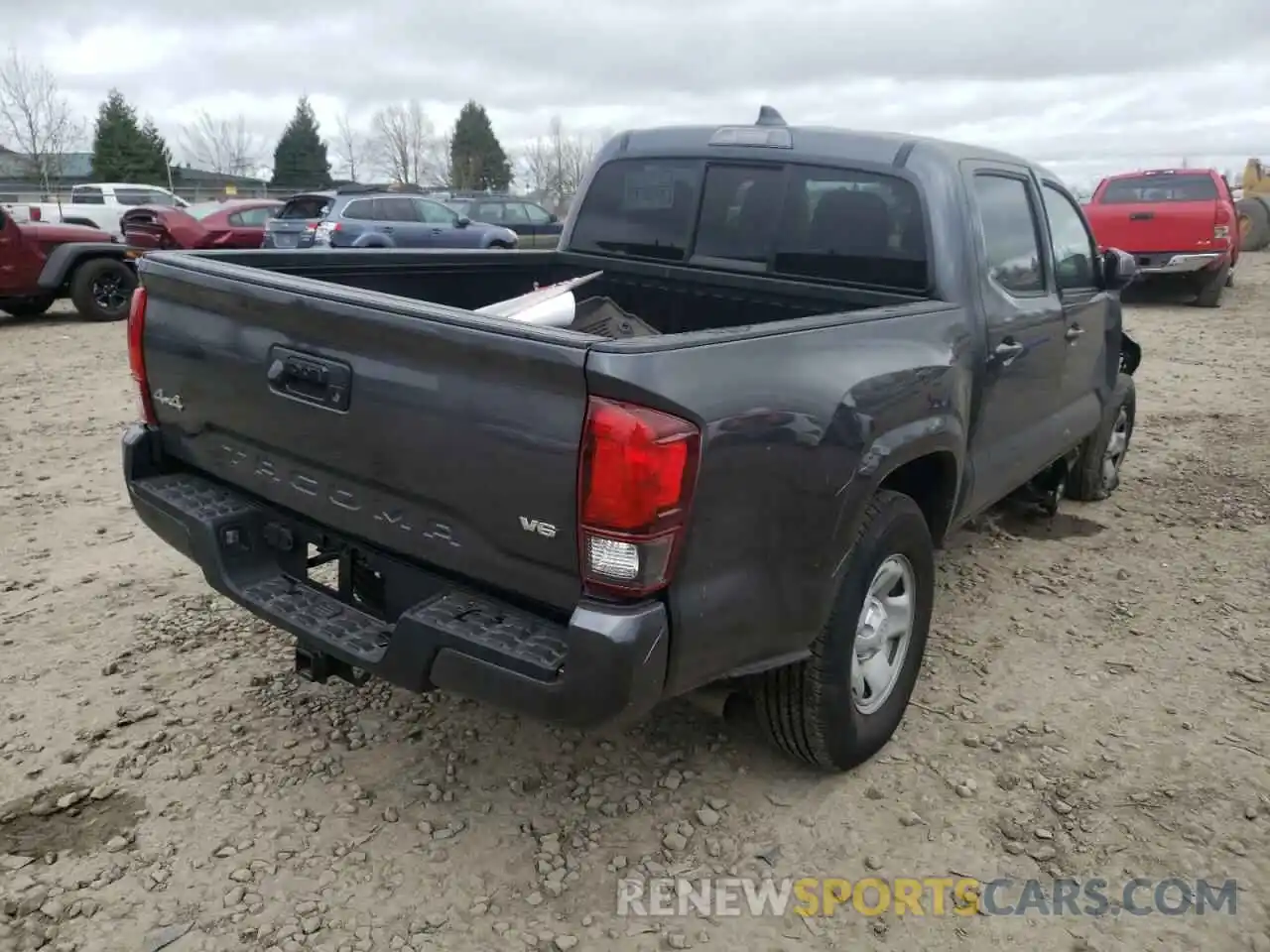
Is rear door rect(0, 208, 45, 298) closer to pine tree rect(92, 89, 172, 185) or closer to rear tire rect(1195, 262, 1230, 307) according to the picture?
rear tire rect(1195, 262, 1230, 307)

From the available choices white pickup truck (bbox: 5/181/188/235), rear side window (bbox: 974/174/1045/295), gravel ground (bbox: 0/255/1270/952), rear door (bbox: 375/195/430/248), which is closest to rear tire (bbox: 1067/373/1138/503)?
gravel ground (bbox: 0/255/1270/952)

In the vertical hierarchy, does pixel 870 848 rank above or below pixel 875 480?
below

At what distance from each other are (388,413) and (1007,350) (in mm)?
2367

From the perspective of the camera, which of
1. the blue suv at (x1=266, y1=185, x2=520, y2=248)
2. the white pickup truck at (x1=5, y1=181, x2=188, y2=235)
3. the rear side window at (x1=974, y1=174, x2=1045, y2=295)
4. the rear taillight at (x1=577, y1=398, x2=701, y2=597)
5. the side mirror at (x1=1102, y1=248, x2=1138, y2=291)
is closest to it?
the rear taillight at (x1=577, y1=398, x2=701, y2=597)

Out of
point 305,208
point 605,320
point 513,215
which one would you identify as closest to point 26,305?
point 305,208

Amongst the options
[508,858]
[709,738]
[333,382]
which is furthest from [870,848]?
[333,382]

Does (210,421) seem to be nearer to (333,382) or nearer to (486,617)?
(333,382)

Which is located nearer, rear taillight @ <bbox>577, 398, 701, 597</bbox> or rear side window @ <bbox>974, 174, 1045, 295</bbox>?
rear taillight @ <bbox>577, 398, 701, 597</bbox>

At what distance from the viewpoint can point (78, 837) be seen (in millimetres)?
2752

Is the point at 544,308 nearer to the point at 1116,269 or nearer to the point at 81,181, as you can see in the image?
the point at 1116,269

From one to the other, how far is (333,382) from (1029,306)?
276 cm

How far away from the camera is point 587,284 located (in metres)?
4.43

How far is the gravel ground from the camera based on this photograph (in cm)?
252

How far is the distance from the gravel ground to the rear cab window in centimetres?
160
